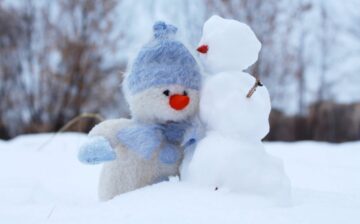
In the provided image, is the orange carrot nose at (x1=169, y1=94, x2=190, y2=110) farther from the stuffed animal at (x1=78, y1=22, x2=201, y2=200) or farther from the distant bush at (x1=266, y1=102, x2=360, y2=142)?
the distant bush at (x1=266, y1=102, x2=360, y2=142)

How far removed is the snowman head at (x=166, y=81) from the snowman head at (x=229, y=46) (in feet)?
0.19

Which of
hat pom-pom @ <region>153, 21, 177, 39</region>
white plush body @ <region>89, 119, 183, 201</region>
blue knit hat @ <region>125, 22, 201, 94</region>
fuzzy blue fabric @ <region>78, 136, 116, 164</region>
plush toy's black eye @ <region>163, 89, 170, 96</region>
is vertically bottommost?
white plush body @ <region>89, 119, 183, 201</region>

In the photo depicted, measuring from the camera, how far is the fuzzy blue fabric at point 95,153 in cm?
94

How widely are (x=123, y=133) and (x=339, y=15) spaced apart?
608 centimetres

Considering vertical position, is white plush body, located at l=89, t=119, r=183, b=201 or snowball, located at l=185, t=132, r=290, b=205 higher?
snowball, located at l=185, t=132, r=290, b=205

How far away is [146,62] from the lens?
3.34 feet

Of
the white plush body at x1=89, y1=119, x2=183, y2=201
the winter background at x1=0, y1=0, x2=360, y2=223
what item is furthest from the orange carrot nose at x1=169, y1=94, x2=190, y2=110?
the winter background at x1=0, y1=0, x2=360, y2=223

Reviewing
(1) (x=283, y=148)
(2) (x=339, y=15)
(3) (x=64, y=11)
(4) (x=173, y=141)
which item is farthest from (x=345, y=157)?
(3) (x=64, y=11)

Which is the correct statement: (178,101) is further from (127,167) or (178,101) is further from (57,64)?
(57,64)

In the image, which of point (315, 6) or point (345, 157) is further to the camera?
point (315, 6)

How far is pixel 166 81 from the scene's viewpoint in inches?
39.4

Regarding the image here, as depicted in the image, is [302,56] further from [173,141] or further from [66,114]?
[173,141]

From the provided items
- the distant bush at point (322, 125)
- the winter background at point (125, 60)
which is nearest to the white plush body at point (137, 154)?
the winter background at point (125, 60)

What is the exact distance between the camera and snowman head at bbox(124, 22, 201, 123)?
1003 millimetres
